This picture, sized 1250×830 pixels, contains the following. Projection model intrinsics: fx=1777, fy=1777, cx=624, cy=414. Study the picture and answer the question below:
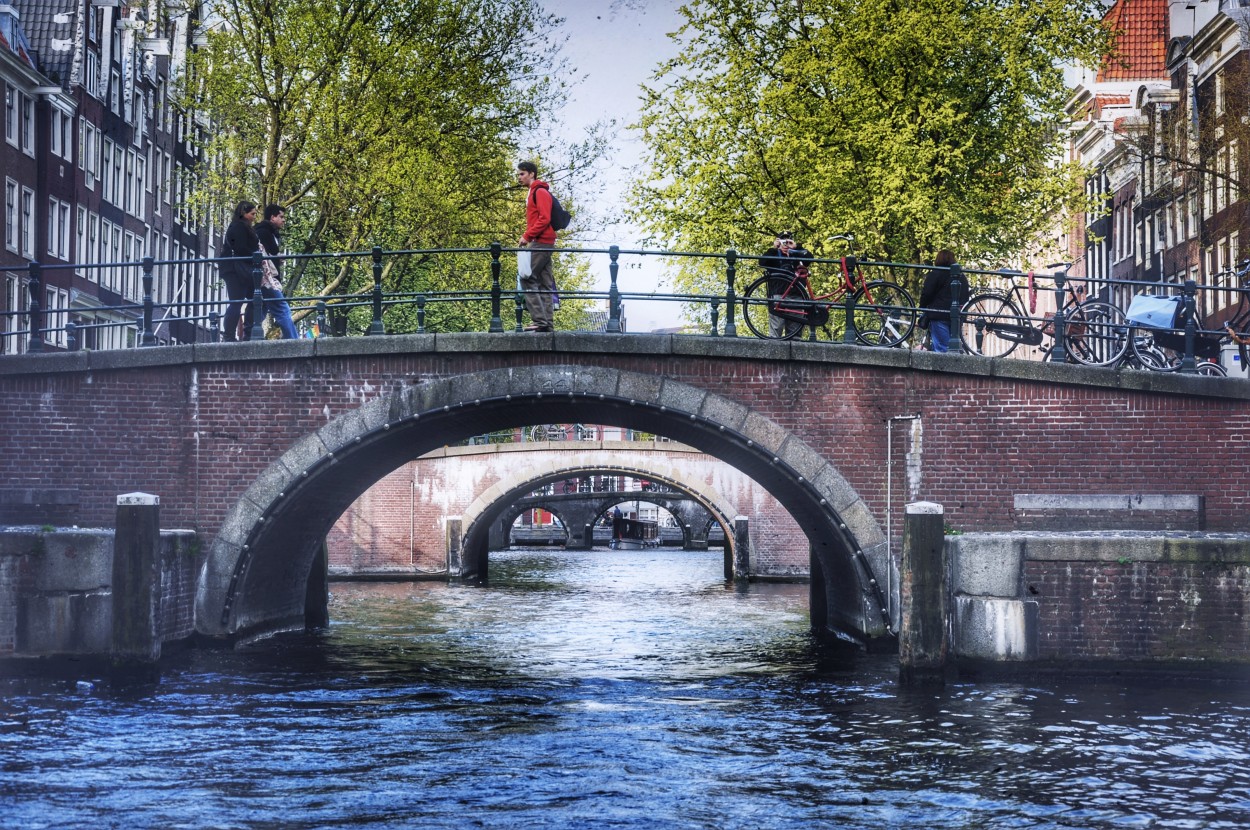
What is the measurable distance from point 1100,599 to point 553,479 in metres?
24.0

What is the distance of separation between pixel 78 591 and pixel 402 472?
66.0 ft

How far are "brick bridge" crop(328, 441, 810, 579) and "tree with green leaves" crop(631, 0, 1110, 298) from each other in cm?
1007

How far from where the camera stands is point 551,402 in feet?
63.2

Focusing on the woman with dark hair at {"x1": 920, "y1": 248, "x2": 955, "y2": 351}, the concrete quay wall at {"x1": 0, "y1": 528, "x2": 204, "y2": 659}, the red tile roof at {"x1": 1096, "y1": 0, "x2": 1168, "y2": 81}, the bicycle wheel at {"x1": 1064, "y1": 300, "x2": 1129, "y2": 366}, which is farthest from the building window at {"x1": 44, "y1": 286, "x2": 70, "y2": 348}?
the red tile roof at {"x1": 1096, "y1": 0, "x2": 1168, "y2": 81}

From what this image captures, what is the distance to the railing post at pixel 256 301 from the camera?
18562mm

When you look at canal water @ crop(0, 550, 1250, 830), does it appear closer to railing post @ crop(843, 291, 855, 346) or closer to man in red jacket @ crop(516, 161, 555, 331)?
railing post @ crop(843, 291, 855, 346)

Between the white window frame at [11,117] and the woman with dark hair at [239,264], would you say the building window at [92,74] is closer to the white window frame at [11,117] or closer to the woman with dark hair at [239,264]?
Answer: the white window frame at [11,117]

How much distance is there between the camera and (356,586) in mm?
33312

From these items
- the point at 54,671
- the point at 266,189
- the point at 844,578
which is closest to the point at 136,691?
the point at 54,671

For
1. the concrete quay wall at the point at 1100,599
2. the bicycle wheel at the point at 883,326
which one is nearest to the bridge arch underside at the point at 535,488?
the bicycle wheel at the point at 883,326

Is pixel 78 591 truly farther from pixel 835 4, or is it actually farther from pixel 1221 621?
pixel 835 4

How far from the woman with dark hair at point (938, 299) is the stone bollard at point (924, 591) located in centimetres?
322

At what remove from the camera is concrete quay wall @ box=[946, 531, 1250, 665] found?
53.1 feet

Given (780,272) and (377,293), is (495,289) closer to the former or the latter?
(377,293)
